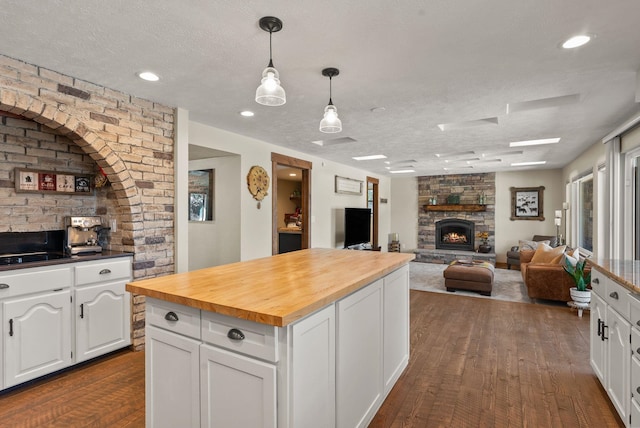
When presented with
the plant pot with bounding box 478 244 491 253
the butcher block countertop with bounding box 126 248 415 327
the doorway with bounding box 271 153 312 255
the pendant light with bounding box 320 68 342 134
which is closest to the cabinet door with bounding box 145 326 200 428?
the butcher block countertop with bounding box 126 248 415 327

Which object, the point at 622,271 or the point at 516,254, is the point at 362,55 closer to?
the point at 622,271

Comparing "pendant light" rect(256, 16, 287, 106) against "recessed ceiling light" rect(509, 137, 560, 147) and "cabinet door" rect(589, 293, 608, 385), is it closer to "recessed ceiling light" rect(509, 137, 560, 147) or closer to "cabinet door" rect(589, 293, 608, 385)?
"cabinet door" rect(589, 293, 608, 385)

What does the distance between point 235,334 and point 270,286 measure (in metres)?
0.36

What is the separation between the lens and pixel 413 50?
2.14m

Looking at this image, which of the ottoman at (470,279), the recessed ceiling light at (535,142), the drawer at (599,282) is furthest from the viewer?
the ottoman at (470,279)

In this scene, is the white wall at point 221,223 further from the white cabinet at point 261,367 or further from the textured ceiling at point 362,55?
the white cabinet at point 261,367

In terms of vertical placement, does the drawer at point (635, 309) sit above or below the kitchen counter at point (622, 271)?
below

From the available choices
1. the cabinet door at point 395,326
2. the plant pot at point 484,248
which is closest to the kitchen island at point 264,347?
the cabinet door at point 395,326

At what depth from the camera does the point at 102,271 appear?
2914 mm

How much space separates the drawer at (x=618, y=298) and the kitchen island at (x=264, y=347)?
1.35m

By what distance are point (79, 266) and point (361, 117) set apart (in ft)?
9.85

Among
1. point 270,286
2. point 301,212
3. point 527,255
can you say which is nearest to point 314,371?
point 270,286

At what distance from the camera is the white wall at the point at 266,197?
419 centimetres

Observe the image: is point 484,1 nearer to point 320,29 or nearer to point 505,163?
point 320,29
